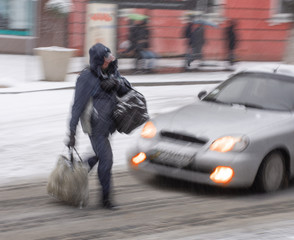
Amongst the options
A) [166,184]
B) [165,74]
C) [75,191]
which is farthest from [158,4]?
[75,191]

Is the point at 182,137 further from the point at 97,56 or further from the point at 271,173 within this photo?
the point at 97,56

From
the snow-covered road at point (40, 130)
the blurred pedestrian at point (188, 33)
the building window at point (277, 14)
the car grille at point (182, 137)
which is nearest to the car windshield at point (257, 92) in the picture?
the snow-covered road at point (40, 130)

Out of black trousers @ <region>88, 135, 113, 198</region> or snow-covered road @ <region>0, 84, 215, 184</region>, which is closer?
black trousers @ <region>88, 135, 113, 198</region>

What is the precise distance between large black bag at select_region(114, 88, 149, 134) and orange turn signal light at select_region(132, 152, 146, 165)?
36.5 inches

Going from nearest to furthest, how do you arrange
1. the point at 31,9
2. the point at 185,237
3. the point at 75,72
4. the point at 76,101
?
the point at 185,237, the point at 76,101, the point at 75,72, the point at 31,9

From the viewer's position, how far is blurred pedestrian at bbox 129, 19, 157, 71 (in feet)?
63.8

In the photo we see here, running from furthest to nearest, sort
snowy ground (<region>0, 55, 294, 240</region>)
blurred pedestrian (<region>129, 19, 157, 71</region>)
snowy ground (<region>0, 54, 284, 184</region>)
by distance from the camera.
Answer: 1. blurred pedestrian (<region>129, 19, 157, 71</region>)
2. snowy ground (<region>0, 54, 284, 184</region>)
3. snowy ground (<region>0, 55, 294, 240</region>)

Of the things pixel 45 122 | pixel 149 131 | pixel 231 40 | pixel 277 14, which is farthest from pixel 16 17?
pixel 149 131

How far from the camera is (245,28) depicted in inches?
947

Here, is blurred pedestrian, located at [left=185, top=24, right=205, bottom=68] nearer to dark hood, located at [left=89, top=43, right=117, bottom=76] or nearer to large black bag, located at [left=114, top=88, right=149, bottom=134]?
large black bag, located at [left=114, top=88, right=149, bottom=134]

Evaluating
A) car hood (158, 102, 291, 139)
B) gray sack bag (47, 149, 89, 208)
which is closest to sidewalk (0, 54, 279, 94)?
car hood (158, 102, 291, 139)

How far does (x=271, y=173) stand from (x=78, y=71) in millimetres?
11904

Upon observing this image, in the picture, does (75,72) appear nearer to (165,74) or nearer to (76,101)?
(165,74)

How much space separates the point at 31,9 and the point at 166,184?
15.4 m
